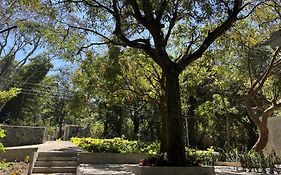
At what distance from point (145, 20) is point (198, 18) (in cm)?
142

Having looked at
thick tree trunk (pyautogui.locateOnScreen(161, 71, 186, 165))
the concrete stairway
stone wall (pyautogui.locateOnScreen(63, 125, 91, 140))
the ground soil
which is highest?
stone wall (pyautogui.locateOnScreen(63, 125, 91, 140))

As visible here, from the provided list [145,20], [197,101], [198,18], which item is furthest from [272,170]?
[197,101]

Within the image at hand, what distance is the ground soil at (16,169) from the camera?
35.3 ft

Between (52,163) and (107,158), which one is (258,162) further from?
(52,163)

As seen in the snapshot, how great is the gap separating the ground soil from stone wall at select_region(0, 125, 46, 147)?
5.02 meters

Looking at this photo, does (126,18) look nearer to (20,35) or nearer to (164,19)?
(164,19)

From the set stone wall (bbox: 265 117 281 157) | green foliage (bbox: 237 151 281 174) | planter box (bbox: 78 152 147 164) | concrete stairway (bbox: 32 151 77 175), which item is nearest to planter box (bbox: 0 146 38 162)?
concrete stairway (bbox: 32 151 77 175)

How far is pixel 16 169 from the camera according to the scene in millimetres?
11594

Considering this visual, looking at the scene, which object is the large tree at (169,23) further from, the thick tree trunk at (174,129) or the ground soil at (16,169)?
the ground soil at (16,169)

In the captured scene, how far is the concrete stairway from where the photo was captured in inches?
392

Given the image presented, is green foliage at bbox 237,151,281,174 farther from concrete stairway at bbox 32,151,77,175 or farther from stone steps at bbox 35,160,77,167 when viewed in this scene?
stone steps at bbox 35,160,77,167

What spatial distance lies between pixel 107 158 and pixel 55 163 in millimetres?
1959

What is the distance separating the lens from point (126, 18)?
9.56 meters

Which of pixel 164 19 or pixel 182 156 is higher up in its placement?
pixel 164 19
